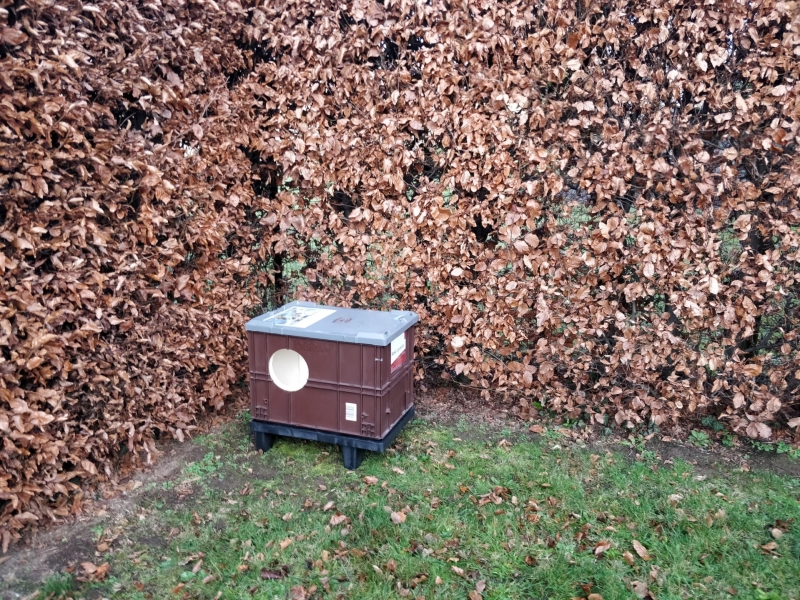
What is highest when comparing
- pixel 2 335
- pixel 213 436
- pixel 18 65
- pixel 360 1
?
pixel 360 1

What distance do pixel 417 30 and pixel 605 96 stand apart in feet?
4.56

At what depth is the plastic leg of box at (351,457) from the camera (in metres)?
3.61

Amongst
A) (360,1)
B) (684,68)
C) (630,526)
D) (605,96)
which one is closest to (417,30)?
(360,1)

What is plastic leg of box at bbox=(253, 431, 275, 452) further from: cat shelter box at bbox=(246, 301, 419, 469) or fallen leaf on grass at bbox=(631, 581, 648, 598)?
fallen leaf on grass at bbox=(631, 581, 648, 598)

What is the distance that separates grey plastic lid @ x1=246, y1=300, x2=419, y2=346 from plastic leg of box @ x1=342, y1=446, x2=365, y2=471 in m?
0.73

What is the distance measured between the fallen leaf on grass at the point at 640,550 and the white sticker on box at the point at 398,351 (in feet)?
5.41

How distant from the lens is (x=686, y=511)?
317 centimetres

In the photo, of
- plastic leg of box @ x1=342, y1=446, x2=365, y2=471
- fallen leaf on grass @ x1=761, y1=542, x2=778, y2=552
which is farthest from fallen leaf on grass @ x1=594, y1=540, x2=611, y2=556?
plastic leg of box @ x1=342, y1=446, x2=365, y2=471

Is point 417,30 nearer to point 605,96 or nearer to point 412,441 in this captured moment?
point 605,96

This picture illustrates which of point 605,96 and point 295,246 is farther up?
point 605,96

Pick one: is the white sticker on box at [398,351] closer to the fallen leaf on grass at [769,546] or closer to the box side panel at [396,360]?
the box side panel at [396,360]

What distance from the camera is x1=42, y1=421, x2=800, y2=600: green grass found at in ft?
8.70

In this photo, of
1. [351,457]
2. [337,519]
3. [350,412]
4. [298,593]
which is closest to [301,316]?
[350,412]

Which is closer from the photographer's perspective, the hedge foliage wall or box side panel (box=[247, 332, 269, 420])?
the hedge foliage wall
